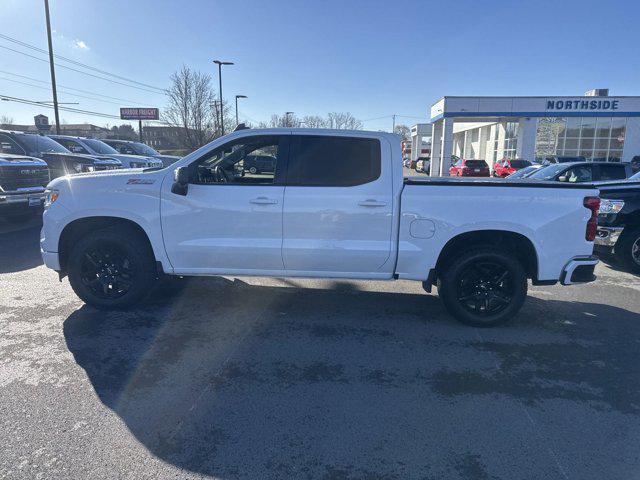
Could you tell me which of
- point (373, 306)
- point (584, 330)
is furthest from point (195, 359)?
point (584, 330)

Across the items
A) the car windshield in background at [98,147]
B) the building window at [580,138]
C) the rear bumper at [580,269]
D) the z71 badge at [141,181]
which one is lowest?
the rear bumper at [580,269]

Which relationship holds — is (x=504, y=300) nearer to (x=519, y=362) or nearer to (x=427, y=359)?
(x=519, y=362)

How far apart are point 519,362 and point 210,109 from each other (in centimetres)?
3928

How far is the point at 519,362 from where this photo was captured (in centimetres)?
413

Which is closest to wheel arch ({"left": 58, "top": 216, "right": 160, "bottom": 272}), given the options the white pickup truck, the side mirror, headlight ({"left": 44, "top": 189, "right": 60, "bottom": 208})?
the white pickup truck

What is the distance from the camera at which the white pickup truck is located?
4645mm

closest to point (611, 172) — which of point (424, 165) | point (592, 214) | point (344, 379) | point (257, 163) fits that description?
point (592, 214)

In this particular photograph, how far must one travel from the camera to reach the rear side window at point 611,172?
35.7 ft

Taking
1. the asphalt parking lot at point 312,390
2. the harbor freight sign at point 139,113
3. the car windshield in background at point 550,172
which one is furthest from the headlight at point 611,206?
the harbor freight sign at point 139,113

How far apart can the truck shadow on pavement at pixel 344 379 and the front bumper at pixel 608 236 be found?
2.12 meters

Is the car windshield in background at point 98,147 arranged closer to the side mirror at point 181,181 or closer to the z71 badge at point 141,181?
the z71 badge at point 141,181

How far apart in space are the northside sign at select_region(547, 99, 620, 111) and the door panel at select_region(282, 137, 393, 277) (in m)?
32.8

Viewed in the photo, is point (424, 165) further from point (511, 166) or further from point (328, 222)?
point (328, 222)

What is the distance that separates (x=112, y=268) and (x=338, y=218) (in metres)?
2.61
